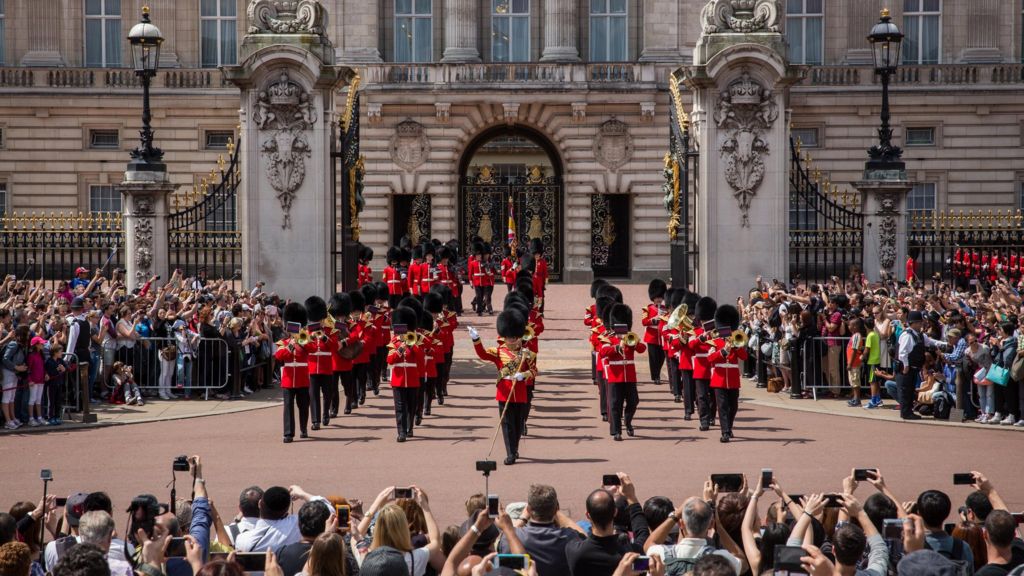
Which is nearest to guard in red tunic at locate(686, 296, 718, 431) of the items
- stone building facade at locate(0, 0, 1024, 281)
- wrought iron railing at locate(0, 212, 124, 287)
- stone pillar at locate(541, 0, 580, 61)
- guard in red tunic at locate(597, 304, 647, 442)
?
guard in red tunic at locate(597, 304, 647, 442)

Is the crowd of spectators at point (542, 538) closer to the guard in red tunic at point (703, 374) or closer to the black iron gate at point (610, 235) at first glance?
the guard in red tunic at point (703, 374)

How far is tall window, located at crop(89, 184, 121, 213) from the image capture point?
3603 cm

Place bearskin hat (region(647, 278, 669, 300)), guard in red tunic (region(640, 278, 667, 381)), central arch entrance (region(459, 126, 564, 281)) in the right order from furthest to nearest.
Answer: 1. central arch entrance (region(459, 126, 564, 281))
2. bearskin hat (region(647, 278, 669, 300))
3. guard in red tunic (region(640, 278, 667, 381))

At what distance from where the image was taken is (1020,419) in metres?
14.4

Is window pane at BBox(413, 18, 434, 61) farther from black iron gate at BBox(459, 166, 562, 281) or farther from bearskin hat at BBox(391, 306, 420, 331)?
bearskin hat at BBox(391, 306, 420, 331)

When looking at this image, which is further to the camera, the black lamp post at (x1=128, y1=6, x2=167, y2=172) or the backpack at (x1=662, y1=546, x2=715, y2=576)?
the black lamp post at (x1=128, y1=6, x2=167, y2=172)

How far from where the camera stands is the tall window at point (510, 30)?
35219 millimetres

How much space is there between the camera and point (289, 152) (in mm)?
18281

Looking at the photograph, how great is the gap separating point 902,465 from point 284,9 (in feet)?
32.4

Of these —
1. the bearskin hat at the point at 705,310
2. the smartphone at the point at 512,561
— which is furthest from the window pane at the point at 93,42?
the smartphone at the point at 512,561

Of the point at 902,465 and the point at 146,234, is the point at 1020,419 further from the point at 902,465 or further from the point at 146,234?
the point at 146,234

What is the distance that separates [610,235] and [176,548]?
28225 mm

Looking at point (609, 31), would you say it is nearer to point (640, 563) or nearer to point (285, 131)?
point (285, 131)

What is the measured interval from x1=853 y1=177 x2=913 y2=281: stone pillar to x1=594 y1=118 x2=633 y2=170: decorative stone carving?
577 inches
